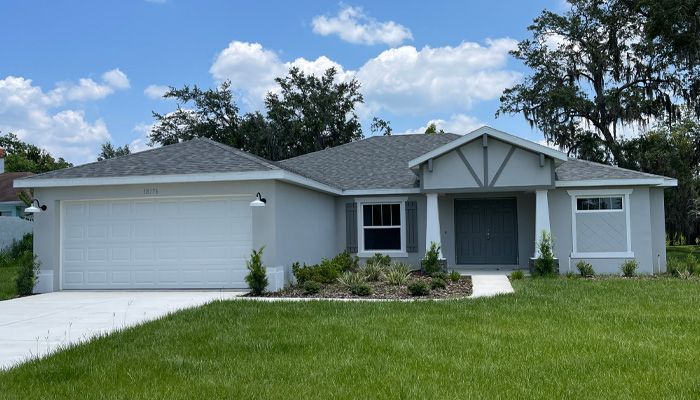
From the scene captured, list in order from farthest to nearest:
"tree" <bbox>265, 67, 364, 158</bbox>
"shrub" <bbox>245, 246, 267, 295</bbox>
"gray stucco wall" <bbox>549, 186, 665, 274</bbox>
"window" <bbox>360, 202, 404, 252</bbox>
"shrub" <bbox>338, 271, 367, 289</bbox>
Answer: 1. "tree" <bbox>265, 67, 364, 158</bbox>
2. "window" <bbox>360, 202, 404, 252</bbox>
3. "gray stucco wall" <bbox>549, 186, 665, 274</bbox>
4. "shrub" <bbox>338, 271, 367, 289</bbox>
5. "shrub" <bbox>245, 246, 267, 295</bbox>

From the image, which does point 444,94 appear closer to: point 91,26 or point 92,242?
point 91,26

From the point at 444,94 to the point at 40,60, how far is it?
47.0ft

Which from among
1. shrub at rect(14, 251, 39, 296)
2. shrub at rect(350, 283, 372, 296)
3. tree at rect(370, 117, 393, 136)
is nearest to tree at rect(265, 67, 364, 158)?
tree at rect(370, 117, 393, 136)

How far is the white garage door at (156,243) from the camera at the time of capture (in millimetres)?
13562

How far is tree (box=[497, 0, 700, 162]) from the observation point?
81.9 feet

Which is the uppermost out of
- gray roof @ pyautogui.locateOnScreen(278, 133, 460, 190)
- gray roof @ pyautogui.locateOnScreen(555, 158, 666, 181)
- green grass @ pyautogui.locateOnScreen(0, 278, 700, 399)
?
gray roof @ pyautogui.locateOnScreen(278, 133, 460, 190)

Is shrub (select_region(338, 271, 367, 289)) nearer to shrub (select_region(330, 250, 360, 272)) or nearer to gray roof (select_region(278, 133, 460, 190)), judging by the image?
shrub (select_region(330, 250, 360, 272))

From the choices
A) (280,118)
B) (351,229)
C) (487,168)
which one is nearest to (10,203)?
(280,118)

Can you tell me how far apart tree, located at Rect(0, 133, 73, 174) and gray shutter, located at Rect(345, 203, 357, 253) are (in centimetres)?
3949

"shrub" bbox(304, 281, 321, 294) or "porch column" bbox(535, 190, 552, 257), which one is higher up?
"porch column" bbox(535, 190, 552, 257)

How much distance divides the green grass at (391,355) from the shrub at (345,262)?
5.43m

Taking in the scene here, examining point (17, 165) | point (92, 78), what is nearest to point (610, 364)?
point (92, 78)

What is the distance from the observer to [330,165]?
2070 centimetres

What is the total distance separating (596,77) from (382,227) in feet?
47.4
